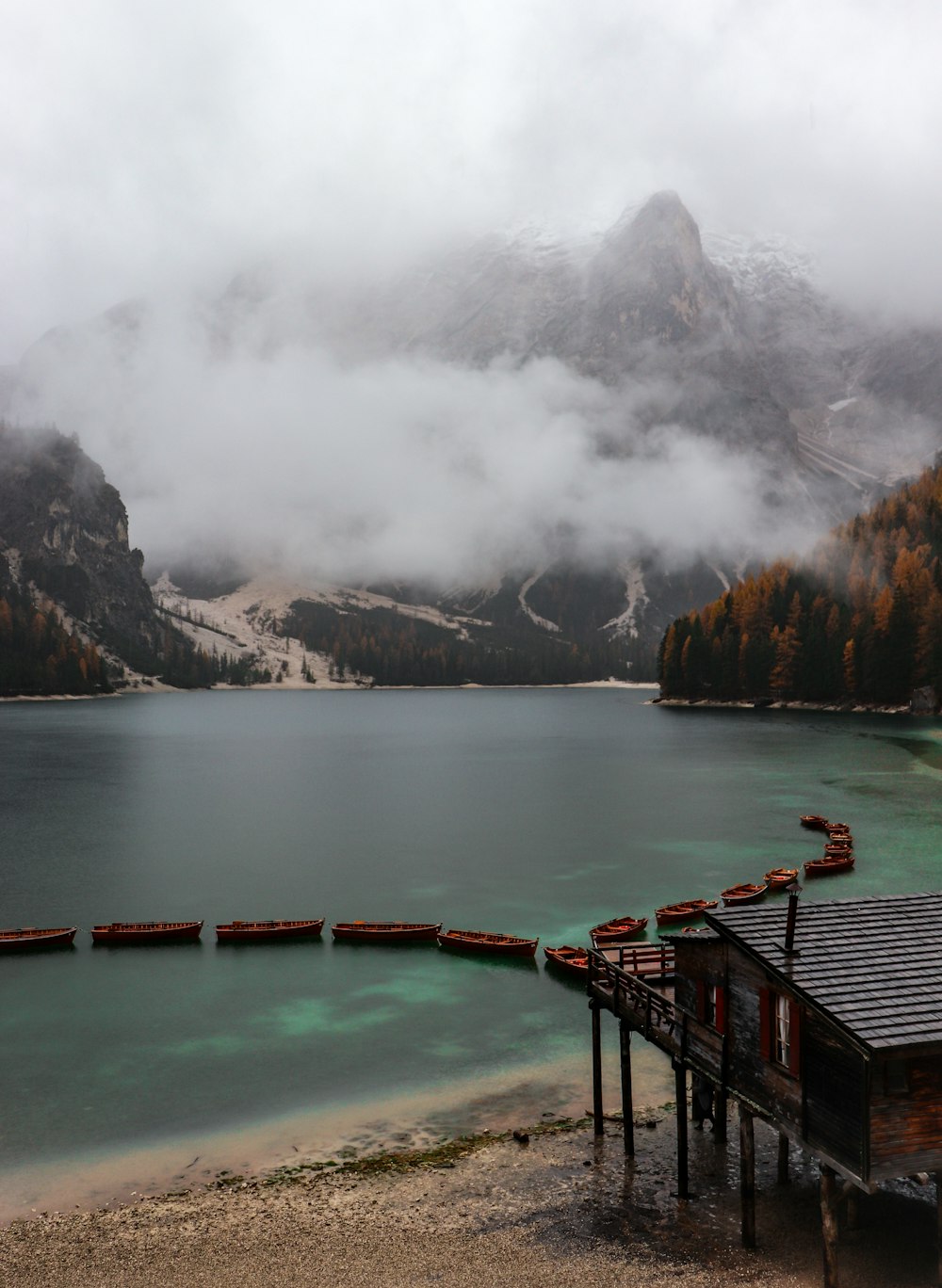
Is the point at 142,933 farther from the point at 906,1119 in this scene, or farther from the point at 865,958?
the point at 906,1119

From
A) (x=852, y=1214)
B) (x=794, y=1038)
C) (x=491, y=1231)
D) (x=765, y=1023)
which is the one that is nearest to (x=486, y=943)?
(x=491, y=1231)

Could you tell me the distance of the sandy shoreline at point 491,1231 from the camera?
2819cm

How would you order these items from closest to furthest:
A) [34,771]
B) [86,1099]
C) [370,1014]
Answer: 1. [86,1099]
2. [370,1014]
3. [34,771]

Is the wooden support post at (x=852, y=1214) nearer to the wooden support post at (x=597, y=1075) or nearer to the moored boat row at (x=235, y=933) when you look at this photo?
the wooden support post at (x=597, y=1075)

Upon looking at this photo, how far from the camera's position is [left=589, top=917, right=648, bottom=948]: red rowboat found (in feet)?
204

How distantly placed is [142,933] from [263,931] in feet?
27.4

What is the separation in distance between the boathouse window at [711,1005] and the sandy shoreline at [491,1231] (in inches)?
228

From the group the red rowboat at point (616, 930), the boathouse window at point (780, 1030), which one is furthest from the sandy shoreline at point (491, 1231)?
the red rowboat at point (616, 930)

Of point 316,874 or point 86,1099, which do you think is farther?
point 316,874

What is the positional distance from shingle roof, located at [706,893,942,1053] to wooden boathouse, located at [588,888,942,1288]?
48mm

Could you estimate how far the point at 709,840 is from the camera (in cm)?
9744

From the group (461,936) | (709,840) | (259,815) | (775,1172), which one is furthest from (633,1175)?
(259,815)

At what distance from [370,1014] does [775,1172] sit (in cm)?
2593

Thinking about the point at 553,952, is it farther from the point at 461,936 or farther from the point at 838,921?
the point at 838,921
